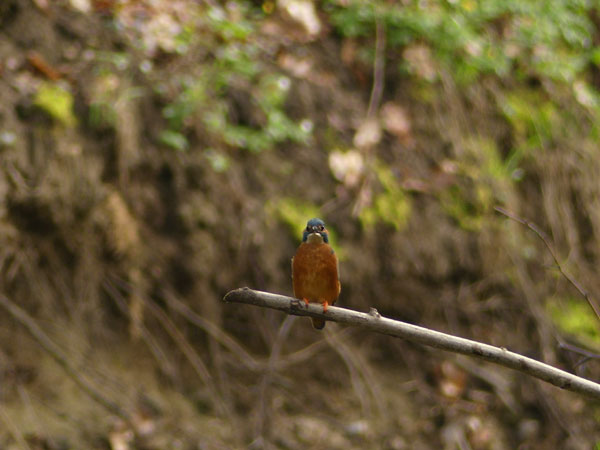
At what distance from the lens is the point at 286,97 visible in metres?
4.74

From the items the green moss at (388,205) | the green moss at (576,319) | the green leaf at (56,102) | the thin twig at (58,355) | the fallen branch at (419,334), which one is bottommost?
the green moss at (576,319)

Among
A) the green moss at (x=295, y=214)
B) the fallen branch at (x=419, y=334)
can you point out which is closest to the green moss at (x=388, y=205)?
the green moss at (x=295, y=214)

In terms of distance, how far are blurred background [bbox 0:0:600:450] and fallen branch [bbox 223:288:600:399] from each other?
2.11 metres

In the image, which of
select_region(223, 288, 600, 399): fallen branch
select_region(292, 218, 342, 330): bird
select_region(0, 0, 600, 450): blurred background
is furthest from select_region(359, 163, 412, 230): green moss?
select_region(223, 288, 600, 399): fallen branch

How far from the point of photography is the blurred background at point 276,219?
3.63 m

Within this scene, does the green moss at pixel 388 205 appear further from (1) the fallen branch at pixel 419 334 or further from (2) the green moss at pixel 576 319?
(1) the fallen branch at pixel 419 334

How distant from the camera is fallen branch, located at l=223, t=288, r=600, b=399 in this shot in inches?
69.7

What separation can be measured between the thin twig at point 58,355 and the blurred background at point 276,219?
15 millimetres

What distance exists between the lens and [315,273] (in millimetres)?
2371

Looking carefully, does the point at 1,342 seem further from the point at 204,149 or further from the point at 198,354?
the point at 204,149

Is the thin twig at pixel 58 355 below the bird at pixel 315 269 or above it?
below

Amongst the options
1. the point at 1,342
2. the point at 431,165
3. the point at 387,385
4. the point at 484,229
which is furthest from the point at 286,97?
the point at 1,342

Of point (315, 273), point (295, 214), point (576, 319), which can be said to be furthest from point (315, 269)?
point (576, 319)

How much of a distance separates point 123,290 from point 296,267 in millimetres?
1719
